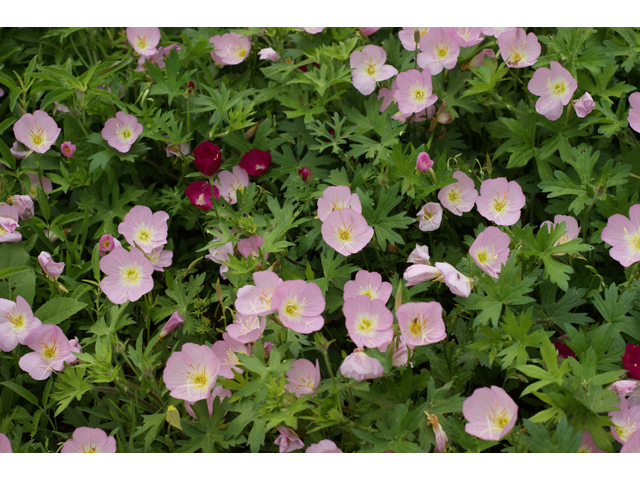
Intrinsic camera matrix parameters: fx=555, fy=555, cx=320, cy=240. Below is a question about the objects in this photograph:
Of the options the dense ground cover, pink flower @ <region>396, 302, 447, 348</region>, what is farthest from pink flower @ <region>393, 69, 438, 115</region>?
pink flower @ <region>396, 302, 447, 348</region>

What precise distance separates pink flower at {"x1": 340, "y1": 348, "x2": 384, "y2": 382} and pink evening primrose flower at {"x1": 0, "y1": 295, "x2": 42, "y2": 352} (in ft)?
3.02

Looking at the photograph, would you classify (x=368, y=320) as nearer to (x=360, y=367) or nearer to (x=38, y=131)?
(x=360, y=367)

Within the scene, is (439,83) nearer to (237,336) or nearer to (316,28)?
(316,28)

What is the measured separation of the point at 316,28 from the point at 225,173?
2.13ft

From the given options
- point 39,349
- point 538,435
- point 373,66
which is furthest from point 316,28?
point 538,435

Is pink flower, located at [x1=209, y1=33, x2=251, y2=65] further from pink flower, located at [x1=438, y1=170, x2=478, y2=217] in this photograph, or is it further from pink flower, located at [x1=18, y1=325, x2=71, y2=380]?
pink flower, located at [x1=18, y1=325, x2=71, y2=380]

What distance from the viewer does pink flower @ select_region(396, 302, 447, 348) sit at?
4.31 ft

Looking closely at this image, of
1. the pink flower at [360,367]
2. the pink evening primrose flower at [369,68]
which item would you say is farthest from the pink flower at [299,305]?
the pink evening primrose flower at [369,68]

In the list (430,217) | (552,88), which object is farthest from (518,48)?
(430,217)

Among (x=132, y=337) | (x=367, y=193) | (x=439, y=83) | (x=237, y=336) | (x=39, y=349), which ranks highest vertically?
(x=439, y=83)

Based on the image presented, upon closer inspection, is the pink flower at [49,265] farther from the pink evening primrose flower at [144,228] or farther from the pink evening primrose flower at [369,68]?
the pink evening primrose flower at [369,68]

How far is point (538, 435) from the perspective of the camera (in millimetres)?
1196

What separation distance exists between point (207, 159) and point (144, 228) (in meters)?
0.32

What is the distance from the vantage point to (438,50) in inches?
76.0
